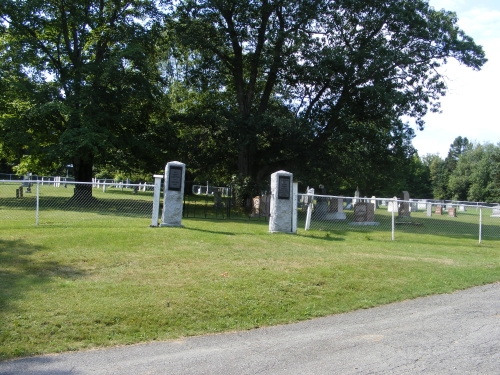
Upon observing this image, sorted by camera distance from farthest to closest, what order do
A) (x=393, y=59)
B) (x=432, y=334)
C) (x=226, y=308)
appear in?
1. (x=393, y=59)
2. (x=226, y=308)
3. (x=432, y=334)

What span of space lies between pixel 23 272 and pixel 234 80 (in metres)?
22.6

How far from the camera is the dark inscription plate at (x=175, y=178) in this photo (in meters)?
12.9

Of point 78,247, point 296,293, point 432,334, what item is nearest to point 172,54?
point 78,247

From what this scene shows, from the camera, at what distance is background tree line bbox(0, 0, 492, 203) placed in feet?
75.6

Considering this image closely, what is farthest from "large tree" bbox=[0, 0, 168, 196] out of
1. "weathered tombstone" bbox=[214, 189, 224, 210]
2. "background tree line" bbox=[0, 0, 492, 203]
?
"weathered tombstone" bbox=[214, 189, 224, 210]

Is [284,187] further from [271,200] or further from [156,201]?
[156,201]

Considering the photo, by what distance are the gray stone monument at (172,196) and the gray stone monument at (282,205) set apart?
112 inches

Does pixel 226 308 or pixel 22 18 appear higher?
pixel 22 18

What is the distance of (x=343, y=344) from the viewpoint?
5.41 meters

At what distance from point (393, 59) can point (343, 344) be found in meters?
20.9

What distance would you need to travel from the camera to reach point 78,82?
76.8ft

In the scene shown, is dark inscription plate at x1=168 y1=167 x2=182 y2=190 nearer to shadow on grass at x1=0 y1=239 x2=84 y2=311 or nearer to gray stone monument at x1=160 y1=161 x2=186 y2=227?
gray stone monument at x1=160 y1=161 x2=186 y2=227

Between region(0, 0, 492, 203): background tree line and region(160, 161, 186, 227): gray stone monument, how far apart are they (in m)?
9.67

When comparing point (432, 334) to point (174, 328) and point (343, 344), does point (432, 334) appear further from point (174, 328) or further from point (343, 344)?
point (174, 328)
